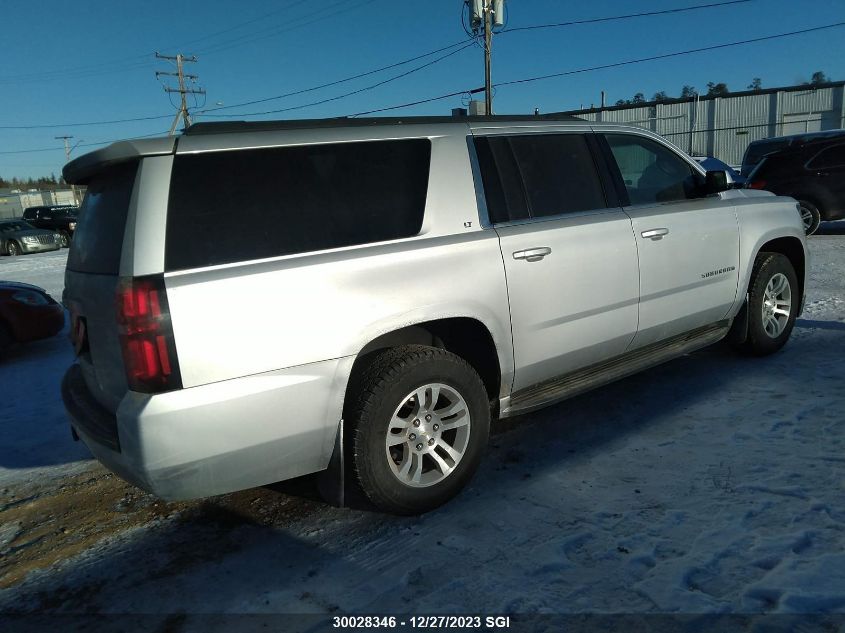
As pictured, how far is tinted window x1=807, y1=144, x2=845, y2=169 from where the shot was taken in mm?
11398

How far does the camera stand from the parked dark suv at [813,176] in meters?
11.4

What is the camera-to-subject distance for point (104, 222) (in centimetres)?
286

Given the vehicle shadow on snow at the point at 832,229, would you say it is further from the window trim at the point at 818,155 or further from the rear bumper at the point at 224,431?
the rear bumper at the point at 224,431

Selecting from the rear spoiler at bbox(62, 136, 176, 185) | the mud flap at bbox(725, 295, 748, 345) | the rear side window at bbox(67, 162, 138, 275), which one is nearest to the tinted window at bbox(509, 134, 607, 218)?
the mud flap at bbox(725, 295, 748, 345)

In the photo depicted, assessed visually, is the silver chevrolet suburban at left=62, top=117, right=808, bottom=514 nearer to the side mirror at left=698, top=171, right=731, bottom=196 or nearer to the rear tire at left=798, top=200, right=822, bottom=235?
the side mirror at left=698, top=171, right=731, bottom=196

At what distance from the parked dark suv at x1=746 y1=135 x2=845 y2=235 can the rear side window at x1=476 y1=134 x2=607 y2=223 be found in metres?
9.37

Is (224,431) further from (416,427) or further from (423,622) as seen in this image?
(423,622)

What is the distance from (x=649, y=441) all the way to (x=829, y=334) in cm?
296

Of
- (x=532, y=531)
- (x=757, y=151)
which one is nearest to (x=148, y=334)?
(x=532, y=531)

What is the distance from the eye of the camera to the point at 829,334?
5.54m

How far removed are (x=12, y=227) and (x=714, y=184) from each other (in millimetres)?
23734

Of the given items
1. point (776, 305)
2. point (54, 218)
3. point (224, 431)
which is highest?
point (54, 218)

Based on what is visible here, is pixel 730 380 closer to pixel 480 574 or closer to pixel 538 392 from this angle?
pixel 538 392

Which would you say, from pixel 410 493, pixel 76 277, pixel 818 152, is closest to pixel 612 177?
pixel 410 493
